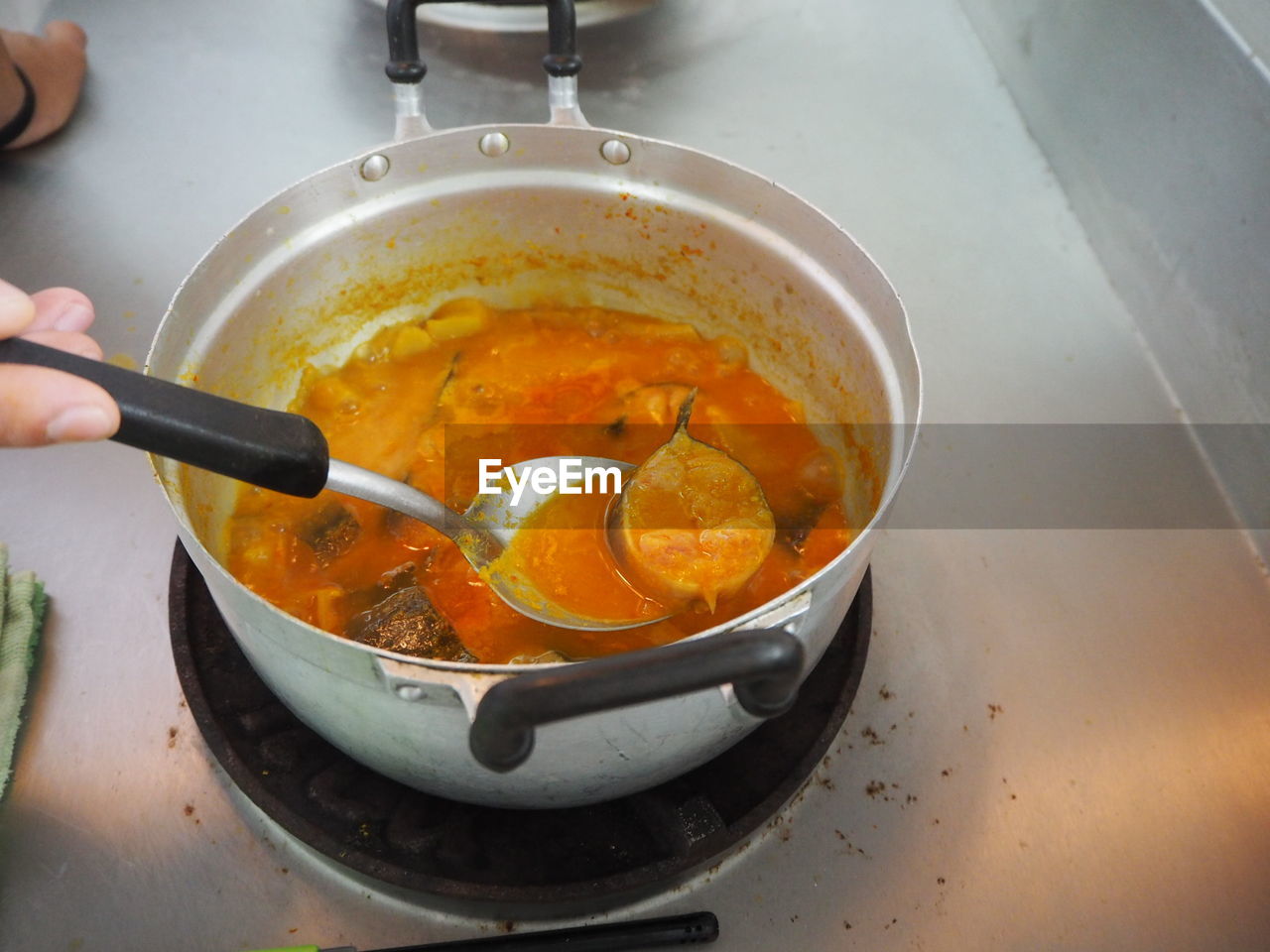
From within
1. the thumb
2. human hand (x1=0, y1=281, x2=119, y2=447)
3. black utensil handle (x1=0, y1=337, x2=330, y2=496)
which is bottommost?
black utensil handle (x1=0, y1=337, x2=330, y2=496)

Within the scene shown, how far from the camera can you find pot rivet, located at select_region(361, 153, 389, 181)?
3.03ft

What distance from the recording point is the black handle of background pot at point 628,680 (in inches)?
19.1

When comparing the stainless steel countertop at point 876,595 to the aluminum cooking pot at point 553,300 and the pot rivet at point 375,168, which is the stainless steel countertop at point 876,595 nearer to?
the aluminum cooking pot at point 553,300

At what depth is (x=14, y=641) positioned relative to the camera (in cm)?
87

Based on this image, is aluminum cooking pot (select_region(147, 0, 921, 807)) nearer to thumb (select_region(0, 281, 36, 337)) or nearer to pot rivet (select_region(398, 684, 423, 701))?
pot rivet (select_region(398, 684, 423, 701))

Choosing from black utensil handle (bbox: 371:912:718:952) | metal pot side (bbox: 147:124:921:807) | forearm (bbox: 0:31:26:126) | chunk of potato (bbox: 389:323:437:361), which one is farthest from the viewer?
forearm (bbox: 0:31:26:126)

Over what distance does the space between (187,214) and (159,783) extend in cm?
78

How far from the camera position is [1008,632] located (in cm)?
96

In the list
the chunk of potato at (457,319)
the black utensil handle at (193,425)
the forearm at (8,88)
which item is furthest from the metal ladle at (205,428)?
the forearm at (8,88)

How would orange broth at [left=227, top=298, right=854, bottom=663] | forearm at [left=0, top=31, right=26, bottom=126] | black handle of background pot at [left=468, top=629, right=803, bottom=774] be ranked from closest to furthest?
black handle of background pot at [left=468, top=629, right=803, bottom=774], orange broth at [left=227, top=298, right=854, bottom=663], forearm at [left=0, top=31, right=26, bottom=126]

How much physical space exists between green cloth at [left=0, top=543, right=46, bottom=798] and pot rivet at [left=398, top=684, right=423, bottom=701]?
1.54 feet

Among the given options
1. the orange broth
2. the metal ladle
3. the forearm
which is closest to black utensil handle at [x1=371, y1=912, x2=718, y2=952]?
the orange broth

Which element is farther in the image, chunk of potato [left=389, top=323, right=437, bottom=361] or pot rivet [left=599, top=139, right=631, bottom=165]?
chunk of potato [left=389, top=323, right=437, bottom=361]

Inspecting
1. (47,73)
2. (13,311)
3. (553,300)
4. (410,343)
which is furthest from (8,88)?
(13,311)
